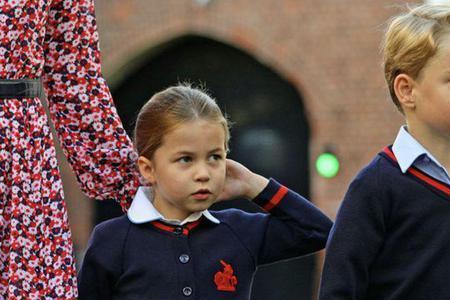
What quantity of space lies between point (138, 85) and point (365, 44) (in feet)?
6.84

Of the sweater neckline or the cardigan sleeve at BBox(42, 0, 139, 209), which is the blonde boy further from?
the cardigan sleeve at BBox(42, 0, 139, 209)

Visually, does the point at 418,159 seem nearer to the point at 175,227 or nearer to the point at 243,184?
the point at 243,184

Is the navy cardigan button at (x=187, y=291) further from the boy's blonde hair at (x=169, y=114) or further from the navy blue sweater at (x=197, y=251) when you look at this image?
the boy's blonde hair at (x=169, y=114)

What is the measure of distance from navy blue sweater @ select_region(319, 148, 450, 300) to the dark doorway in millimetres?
7016

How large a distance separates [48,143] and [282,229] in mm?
758

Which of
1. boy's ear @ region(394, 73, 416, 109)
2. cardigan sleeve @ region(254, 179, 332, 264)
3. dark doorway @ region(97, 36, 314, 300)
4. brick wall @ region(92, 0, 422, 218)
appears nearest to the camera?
boy's ear @ region(394, 73, 416, 109)

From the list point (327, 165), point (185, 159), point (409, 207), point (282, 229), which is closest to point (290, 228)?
point (282, 229)

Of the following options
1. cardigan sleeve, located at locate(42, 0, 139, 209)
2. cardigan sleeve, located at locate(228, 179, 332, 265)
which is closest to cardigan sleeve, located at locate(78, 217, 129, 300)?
cardigan sleeve, located at locate(42, 0, 139, 209)

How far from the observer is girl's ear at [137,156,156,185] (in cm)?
398

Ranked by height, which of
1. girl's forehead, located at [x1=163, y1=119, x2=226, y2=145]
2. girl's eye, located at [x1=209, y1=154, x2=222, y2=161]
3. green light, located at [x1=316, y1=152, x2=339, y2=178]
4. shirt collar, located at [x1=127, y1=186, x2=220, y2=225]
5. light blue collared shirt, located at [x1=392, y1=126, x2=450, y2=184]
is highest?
girl's forehead, located at [x1=163, y1=119, x2=226, y2=145]

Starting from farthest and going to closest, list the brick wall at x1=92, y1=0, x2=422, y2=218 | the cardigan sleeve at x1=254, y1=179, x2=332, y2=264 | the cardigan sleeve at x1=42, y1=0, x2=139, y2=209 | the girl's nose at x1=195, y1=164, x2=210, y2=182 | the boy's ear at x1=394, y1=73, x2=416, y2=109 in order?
the brick wall at x1=92, y1=0, x2=422, y2=218 < the cardigan sleeve at x1=42, y1=0, x2=139, y2=209 < the cardigan sleeve at x1=254, y1=179, x2=332, y2=264 < the girl's nose at x1=195, y1=164, x2=210, y2=182 < the boy's ear at x1=394, y1=73, x2=416, y2=109

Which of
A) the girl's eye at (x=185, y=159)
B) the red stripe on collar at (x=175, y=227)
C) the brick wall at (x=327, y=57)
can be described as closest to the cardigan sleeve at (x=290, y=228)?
the red stripe on collar at (x=175, y=227)

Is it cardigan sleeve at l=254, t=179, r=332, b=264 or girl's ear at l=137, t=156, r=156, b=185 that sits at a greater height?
girl's ear at l=137, t=156, r=156, b=185

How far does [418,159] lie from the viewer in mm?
3695
